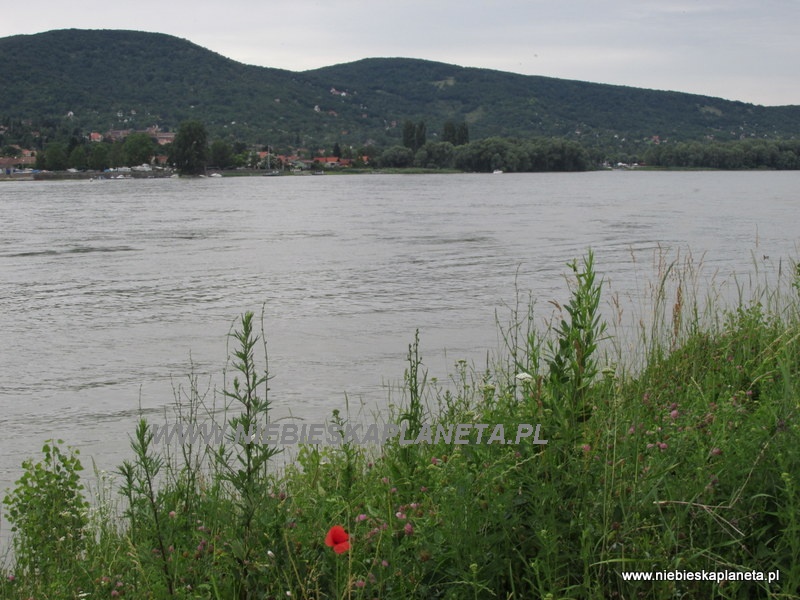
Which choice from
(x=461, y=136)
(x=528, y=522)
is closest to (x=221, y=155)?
(x=461, y=136)

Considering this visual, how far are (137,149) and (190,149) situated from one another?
15.6 meters

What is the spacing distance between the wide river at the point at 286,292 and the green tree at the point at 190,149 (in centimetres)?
8939

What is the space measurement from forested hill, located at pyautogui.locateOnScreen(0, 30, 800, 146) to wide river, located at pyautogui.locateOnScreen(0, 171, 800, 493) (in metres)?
130

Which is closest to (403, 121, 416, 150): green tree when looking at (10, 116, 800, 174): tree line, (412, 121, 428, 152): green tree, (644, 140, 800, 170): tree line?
(10, 116, 800, 174): tree line

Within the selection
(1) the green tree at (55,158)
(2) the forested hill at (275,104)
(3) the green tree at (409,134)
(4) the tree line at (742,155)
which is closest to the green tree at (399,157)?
(3) the green tree at (409,134)

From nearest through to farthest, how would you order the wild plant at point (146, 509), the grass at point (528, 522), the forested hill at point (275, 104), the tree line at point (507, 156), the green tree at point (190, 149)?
the grass at point (528, 522)
the wild plant at point (146, 509)
the tree line at point (507, 156)
the green tree at point (190, 149)
the forested hill at point (275, 104)

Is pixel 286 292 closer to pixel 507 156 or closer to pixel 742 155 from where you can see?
pixel 507 156

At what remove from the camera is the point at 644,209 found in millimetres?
38844

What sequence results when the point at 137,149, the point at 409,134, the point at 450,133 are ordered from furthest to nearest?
1. the point at 409,134
2. the point at 450,133
3. the point at 137,149

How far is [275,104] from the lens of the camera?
188625 mm

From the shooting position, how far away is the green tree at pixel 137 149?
5354 inches

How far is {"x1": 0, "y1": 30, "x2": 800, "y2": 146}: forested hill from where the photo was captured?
541 ft

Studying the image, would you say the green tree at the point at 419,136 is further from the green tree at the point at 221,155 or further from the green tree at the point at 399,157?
the green tree at the point at 221,155

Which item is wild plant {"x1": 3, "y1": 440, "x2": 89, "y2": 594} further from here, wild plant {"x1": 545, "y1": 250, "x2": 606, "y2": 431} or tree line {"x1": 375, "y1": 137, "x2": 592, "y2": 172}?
tree line {"x1": 375, "y1": 137, "x2": 592, "y2": 172}
